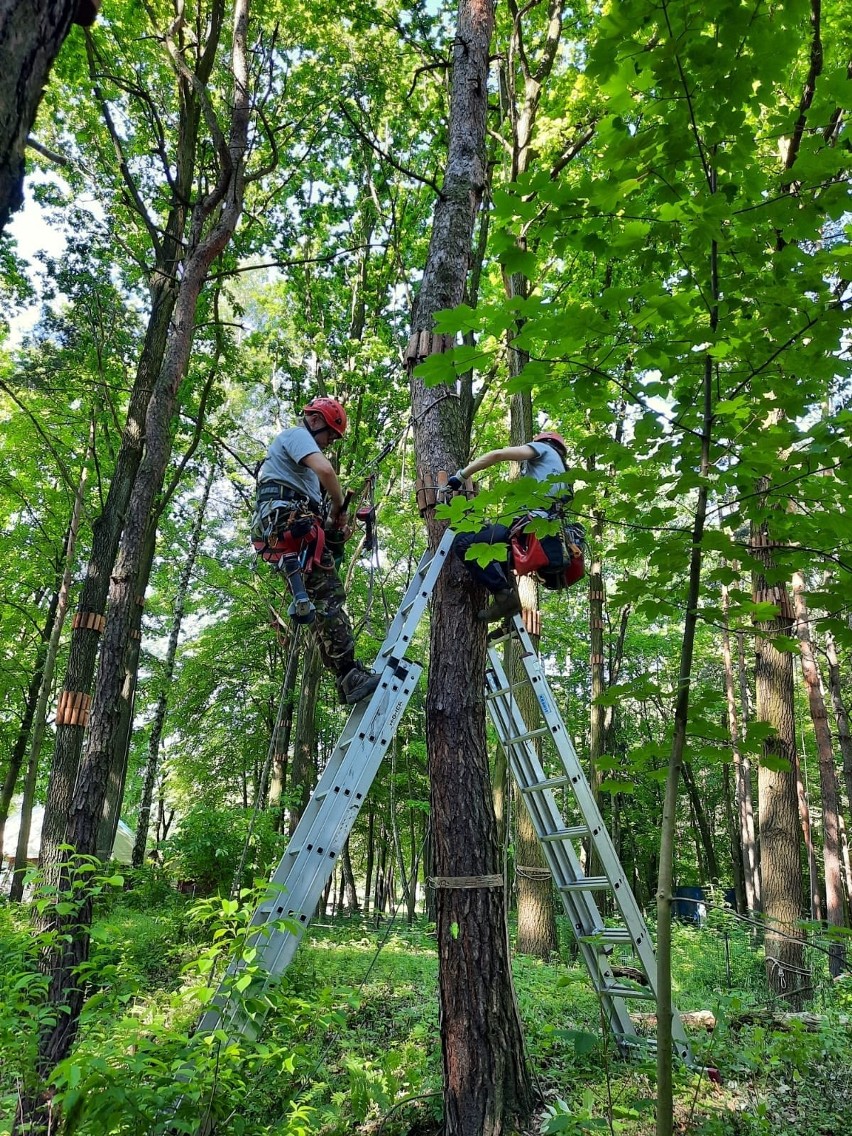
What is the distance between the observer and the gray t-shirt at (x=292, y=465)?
467cm

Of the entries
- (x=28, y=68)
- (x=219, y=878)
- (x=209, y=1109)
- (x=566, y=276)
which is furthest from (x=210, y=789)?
(x=28, y=68)

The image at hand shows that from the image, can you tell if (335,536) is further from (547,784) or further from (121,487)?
(121,487)

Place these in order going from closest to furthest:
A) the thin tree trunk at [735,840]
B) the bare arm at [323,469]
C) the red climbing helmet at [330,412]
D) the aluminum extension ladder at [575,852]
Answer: the aluminum extension ladder at [575,852], the bare arm at [323,469], the red climbing helmet at [330,412], the thin tree trunk at [735,840]

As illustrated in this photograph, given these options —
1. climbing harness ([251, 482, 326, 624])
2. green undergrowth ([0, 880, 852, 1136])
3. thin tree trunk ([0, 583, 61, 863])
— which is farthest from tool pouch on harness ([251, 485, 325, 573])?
thin tree trunk ([0, 583, 61, 863])

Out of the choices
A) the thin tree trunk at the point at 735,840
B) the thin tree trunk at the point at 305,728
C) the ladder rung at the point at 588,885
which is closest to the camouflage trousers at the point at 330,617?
the ladder rung at the point at 588,885

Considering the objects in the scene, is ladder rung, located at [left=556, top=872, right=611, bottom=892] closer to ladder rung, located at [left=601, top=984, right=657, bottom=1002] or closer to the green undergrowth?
ladder rung, located at [left=601, top=984, right=657, bottom=1002]

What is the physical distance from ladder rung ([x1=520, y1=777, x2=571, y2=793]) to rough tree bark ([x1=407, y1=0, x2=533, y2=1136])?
58 centimetres

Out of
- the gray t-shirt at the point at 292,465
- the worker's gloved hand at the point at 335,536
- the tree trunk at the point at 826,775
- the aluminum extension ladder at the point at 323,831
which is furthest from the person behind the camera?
the tree trunk at the point at 826,775

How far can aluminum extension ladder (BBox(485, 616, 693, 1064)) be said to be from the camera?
3.89 meters

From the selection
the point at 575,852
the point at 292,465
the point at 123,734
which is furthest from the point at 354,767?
the point at 123,734

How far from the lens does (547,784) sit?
4250 mm

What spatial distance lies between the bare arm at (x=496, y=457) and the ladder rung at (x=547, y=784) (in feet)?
6.51

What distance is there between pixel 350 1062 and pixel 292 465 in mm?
3610

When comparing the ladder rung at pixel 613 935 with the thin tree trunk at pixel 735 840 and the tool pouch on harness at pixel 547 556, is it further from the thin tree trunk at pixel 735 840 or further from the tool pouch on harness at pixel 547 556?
the thin tree trunk at pixel 735 840
